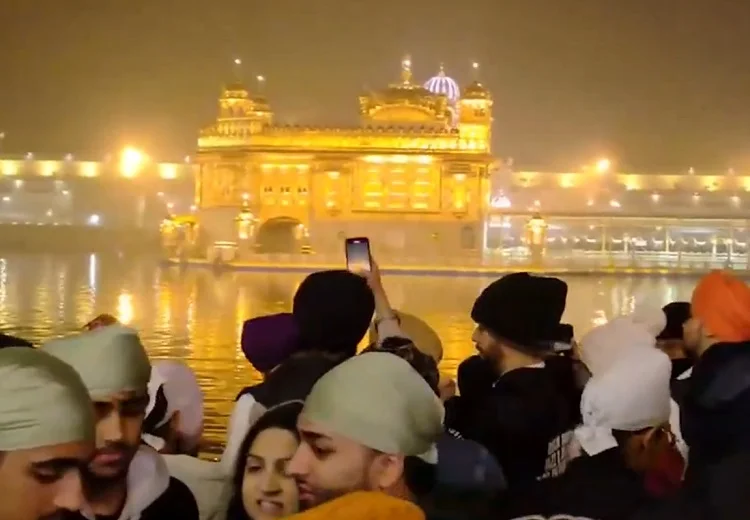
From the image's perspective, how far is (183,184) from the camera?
36500mm

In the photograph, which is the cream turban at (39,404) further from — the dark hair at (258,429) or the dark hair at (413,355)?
the dark hair at (413,355)

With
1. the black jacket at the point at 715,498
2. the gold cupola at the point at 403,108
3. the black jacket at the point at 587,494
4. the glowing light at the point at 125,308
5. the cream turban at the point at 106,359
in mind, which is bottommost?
the glowing light at the point at 125,308

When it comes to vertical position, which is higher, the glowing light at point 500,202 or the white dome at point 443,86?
the white dome at point 443,86

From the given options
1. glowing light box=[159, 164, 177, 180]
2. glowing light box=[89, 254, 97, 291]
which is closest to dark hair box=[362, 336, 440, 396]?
glowing light box=[89, 254, 97, 291]

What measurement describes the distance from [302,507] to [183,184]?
3508cm

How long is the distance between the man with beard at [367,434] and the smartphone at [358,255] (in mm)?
1566

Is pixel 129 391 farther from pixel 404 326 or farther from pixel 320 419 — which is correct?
pixel 404 326

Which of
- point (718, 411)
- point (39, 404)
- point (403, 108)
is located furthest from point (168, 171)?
point (39, 404)

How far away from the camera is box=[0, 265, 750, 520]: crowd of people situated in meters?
1.73

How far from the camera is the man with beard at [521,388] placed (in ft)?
8.70

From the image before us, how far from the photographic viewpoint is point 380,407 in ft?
6.32

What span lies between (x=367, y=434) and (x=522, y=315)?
3.45 feet

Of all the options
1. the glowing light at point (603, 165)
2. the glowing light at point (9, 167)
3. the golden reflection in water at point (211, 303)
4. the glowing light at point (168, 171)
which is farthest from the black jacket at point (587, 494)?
the glowing light at point (9, 167)

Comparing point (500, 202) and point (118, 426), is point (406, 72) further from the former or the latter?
point (118, 426)
